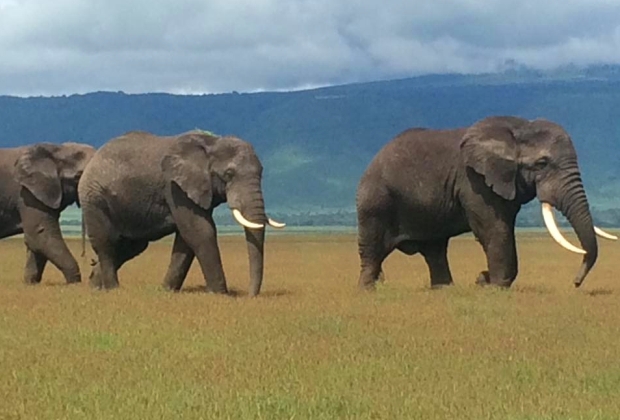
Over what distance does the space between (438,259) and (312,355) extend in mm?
8925

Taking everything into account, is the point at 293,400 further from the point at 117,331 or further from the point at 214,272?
the point at 214,272

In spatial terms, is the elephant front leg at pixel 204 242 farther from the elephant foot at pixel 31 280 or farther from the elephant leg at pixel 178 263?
the elephant foot at pixel 31 280

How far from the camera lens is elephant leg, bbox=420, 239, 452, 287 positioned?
66.9 ft

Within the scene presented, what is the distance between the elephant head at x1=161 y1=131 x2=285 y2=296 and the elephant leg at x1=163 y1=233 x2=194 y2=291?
130 cm

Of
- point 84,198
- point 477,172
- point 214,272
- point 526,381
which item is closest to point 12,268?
point 84,198

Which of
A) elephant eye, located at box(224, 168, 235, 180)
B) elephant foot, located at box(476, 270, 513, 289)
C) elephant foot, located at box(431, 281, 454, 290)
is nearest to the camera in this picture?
elephant eye, located at box(224, 168, 235, 180)

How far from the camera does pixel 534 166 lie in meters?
18.3

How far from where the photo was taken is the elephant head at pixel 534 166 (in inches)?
689

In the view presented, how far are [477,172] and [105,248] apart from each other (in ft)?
20.9

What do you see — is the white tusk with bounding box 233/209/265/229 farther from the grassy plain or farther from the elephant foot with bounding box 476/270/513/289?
the elephant foot with bounding box 476/270/513/289

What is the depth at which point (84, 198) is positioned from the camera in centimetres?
2031

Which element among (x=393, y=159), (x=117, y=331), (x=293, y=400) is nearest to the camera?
(x=293, y=400)

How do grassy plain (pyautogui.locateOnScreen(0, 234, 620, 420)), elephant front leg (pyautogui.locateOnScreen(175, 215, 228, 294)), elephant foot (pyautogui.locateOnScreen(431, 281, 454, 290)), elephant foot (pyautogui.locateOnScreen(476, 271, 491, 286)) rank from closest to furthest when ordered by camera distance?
grassy plain (pyautogui.locateOnScreen(0, 234, 620, 420))
elephant front leg (pyautogui.locateOnScreen(175, 215, 228, 294))
elephant foot (pyautogui.locateOnScreen(476, 271, 491, 286))
elephant foot (pyautogui.locateOnScreen(431, 281, 454, 290))

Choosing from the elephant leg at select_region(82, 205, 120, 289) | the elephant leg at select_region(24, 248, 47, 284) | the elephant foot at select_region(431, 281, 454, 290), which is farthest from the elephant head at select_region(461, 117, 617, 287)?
the elephant leg at select_region(24, 248, 47, 284)
